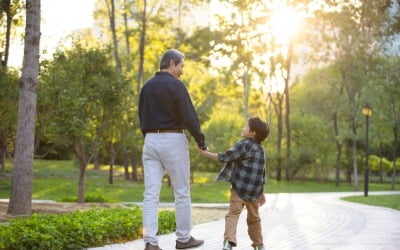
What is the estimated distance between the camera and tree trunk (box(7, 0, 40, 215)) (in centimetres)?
1112

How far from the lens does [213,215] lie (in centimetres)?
1383

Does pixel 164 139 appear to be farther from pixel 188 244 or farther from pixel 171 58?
pixel 188 244

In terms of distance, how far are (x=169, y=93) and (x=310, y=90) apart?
170ft

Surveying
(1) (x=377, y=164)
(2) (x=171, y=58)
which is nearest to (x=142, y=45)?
(2) (x=171, y=58)

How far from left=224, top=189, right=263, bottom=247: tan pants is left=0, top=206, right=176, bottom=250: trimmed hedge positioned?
164cm

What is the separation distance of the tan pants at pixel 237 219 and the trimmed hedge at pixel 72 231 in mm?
1642

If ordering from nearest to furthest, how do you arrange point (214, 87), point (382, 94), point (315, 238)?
point (315, 238) < point (382, 94) < point (214, 87)

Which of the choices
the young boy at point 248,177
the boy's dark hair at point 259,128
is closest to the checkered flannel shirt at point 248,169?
the young boy at point 248,177

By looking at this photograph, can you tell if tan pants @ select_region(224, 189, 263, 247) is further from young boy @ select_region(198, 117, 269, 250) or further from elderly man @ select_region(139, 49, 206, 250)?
elderly man @ select_region(139, 49, 206, 250)

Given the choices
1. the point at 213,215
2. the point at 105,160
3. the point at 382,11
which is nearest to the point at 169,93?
the point at 382,11

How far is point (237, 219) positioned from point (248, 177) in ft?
1.60

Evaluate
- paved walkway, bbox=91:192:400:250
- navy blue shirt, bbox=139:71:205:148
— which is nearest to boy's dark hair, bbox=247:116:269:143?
navy blue shirt, bbox=139:71:205:148

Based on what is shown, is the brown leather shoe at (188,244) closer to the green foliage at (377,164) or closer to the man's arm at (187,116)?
the man's arm at (187,116)

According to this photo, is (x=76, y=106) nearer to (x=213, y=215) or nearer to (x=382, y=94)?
(x=213, y=215)
